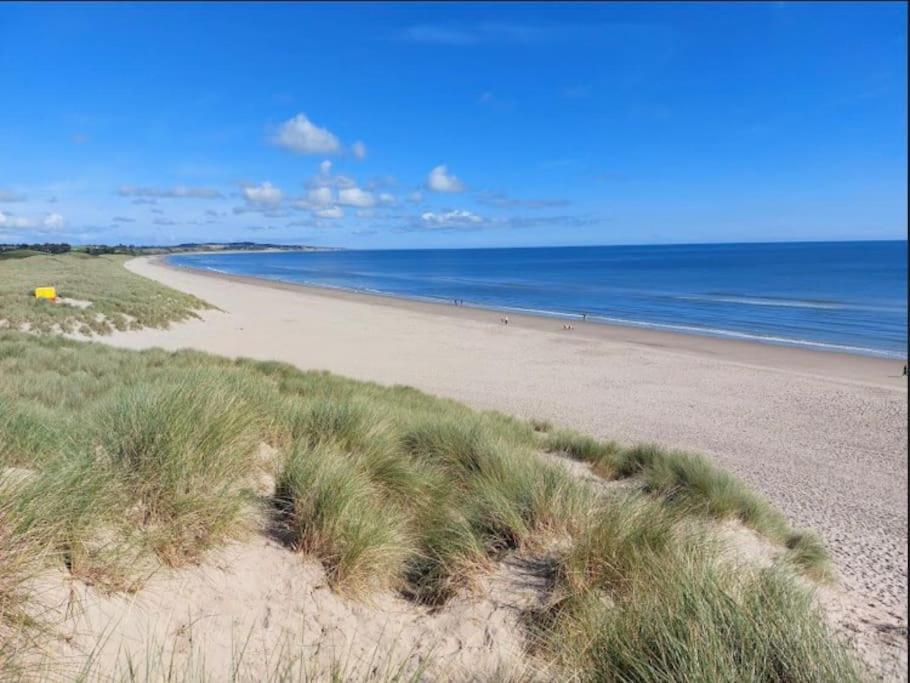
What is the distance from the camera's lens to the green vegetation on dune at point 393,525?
2582 millimetres

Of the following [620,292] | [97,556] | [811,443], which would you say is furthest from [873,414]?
[620,292]

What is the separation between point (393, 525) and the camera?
4.12 m

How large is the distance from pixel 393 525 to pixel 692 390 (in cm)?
1472

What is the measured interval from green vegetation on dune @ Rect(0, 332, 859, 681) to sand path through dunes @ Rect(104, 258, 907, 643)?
2.66 metres

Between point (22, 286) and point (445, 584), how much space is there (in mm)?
32958

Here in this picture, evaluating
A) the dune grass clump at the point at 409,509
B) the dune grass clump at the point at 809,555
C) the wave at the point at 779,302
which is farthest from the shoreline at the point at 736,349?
the dune grass clump at the point at 409,509

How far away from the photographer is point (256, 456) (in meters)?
4.93

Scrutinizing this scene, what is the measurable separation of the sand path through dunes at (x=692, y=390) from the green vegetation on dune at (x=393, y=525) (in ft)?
8.72

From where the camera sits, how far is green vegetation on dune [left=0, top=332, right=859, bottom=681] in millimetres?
2582

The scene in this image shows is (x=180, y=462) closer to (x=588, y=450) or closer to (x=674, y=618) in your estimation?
(x=674, y=618)

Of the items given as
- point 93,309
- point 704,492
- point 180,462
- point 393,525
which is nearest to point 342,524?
point 393,525

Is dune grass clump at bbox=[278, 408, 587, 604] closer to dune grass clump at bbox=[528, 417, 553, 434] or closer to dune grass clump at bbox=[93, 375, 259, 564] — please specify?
dune grass clump at bbox=[93, 375, 259, 564]

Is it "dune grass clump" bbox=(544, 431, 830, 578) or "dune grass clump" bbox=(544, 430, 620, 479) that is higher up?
"dune grass clump" bbox=(544, 431, 830, 578)

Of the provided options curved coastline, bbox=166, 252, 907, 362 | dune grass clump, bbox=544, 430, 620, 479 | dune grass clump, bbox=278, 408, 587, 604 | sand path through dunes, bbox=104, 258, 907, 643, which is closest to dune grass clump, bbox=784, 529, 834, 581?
sand path through dunes, bbox=104, 258, 907, 643
